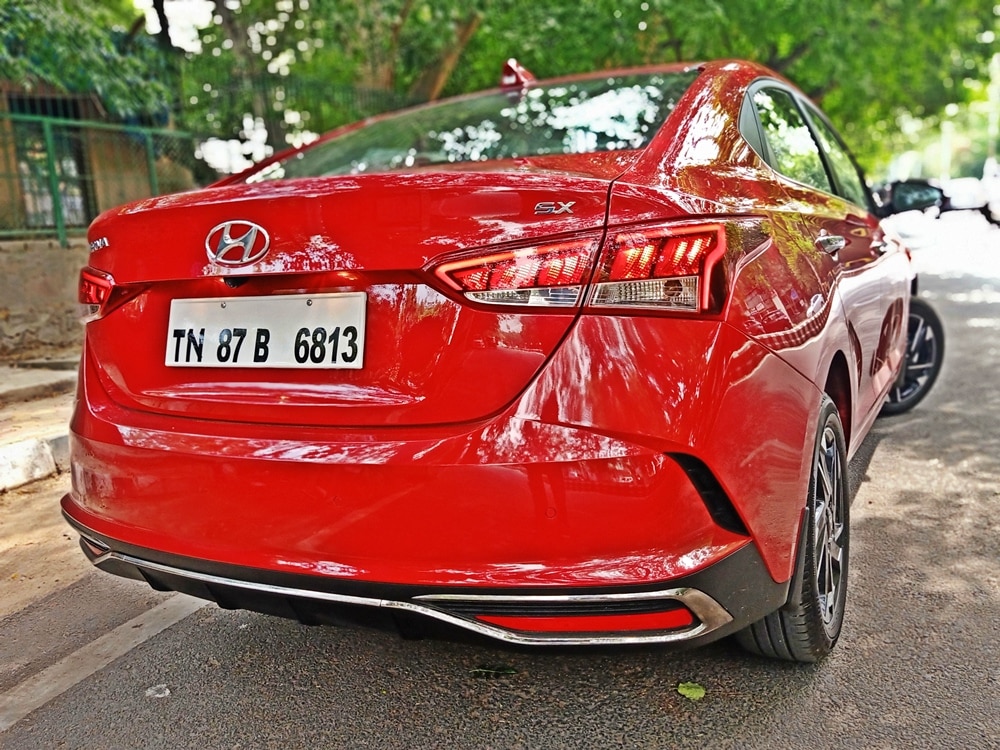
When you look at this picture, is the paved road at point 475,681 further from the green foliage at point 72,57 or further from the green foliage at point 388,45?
the green foliage at point 388,45

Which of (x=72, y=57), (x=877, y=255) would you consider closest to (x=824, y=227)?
(x=877, y=255)

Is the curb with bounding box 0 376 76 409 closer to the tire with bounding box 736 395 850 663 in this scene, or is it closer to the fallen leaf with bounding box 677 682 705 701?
the fallen leaf with bounding box 677 682 705 701

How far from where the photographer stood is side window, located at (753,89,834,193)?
2734 millimetres

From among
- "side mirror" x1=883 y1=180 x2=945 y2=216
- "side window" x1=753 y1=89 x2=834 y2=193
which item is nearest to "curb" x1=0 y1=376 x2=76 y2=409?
"side window" x1=753 y1=89 x2=834 y2=193

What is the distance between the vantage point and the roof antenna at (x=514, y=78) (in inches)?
133

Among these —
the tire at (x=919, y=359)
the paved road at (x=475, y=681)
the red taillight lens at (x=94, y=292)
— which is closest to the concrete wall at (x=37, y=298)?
the paved road at (x=475, y=681)

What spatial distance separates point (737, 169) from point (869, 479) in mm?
2298

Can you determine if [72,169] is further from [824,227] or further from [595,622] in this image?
[595,622]

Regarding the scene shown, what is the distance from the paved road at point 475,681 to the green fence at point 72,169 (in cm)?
585

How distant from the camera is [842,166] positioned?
12.8 feet

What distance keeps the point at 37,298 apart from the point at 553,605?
7515 millimetres

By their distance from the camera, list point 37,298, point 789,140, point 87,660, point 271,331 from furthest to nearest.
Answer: point 37,298 → point 789,140 → point 87,660 → point 271,331

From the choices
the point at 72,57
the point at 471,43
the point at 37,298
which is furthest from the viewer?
the point at 471,43

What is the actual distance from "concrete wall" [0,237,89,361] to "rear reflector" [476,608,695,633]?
23.0ft
